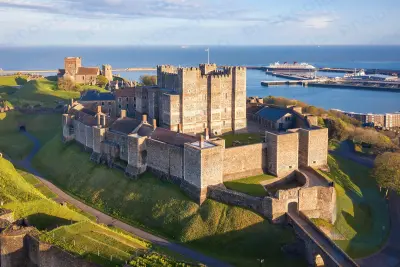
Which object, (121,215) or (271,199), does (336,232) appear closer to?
(271,199)

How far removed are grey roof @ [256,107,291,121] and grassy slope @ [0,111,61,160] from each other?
74.6 ft

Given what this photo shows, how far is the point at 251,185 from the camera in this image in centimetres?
3284

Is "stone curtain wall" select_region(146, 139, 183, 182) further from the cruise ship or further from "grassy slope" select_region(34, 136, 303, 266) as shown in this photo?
the cruise ship

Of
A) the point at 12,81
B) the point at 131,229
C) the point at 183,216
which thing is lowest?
the point at 131,229

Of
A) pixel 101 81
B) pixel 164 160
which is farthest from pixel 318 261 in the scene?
pixel 101 81

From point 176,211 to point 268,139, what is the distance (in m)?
8.63

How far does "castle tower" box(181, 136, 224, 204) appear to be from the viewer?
1220 inches

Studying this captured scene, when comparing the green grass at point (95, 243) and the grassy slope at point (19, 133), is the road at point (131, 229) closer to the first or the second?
the green grass at point (95, 243)

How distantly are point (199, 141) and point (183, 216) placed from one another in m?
5.06

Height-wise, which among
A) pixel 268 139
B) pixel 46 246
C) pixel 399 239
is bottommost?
pixel 399 239

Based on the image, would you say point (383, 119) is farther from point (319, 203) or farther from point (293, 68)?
point (293, 68)

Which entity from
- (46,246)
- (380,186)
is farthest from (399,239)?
(46,246)

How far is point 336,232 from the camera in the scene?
30969 millimetres

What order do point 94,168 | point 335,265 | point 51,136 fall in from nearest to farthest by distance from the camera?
point 335,265 → point 94,168 → point 51,136
